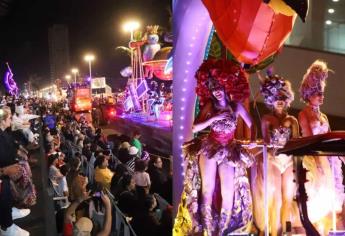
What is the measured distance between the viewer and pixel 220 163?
4660 mm

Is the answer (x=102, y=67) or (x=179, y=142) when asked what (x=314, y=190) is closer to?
(x=179, y=142)

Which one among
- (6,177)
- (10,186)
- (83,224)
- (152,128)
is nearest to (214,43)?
(83,224)

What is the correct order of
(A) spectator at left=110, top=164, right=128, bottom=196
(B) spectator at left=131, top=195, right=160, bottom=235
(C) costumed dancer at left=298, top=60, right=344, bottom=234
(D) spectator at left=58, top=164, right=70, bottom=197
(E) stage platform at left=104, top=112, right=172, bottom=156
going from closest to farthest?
(C) costumed dancer at left=298, top=60, right=344, bottom=234 → (B) spectator at left=131, top=195, right=160, bottom=235 → (A) spectator at left=110, top=164, right=128, bottom=196 → (D) spectator at left=58, top=164, right=70, bottom=197 → (E) stage platform at left=104, top=112, right=172, bottom=156

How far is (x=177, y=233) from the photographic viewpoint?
4.98 m

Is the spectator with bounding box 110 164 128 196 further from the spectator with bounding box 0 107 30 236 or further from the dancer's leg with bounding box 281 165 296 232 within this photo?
the dancer's leg with bounding box 281 165 296 232

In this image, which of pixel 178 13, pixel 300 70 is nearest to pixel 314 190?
pixel 178 13

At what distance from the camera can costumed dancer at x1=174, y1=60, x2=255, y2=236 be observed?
4.68 metres

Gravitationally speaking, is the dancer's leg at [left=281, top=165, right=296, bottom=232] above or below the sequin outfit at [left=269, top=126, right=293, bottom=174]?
below

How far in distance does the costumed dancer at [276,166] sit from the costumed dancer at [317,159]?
0.31 m

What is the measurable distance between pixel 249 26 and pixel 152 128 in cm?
1325

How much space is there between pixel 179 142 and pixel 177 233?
47.8 inches

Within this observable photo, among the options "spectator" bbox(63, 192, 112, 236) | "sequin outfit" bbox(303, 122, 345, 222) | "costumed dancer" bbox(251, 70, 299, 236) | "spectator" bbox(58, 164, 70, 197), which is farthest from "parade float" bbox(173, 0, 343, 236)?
"spectator" bbox(58, 164, 70, 197)

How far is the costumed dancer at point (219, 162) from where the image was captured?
4.68 meters

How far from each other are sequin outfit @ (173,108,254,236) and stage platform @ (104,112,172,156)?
973 centimetres
